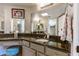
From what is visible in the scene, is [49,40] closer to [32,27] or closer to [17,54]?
[32,27]

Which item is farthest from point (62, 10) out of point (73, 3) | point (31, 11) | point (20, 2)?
point (20, 2)

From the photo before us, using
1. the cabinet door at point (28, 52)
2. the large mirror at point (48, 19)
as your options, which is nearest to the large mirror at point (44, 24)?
the large mirror at point (48, 19)

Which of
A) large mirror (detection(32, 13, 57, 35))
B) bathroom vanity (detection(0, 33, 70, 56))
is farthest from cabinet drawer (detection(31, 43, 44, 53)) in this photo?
large mirror (detection(32, 13, 57, 35))

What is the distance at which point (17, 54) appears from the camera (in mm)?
1818

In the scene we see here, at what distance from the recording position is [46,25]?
5.92ft

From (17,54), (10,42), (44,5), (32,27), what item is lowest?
(17,54)

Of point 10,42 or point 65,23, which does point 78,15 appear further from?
point 10,42

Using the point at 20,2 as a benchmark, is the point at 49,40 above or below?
below

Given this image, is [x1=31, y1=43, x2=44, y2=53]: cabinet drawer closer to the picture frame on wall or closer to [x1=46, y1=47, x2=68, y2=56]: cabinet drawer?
[x1=46, y1=47, x2=68, y2=56]: cabinet drawer

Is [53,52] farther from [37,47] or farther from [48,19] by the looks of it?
[48,19]

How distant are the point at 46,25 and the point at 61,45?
0.28 meters

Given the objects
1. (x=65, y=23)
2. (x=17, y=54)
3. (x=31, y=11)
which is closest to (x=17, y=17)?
(x=31, y=11)

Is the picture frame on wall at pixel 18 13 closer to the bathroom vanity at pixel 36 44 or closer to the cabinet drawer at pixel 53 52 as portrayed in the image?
the bathroom vanity at pixel 36 44

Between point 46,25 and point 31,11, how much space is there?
237 millimetres
